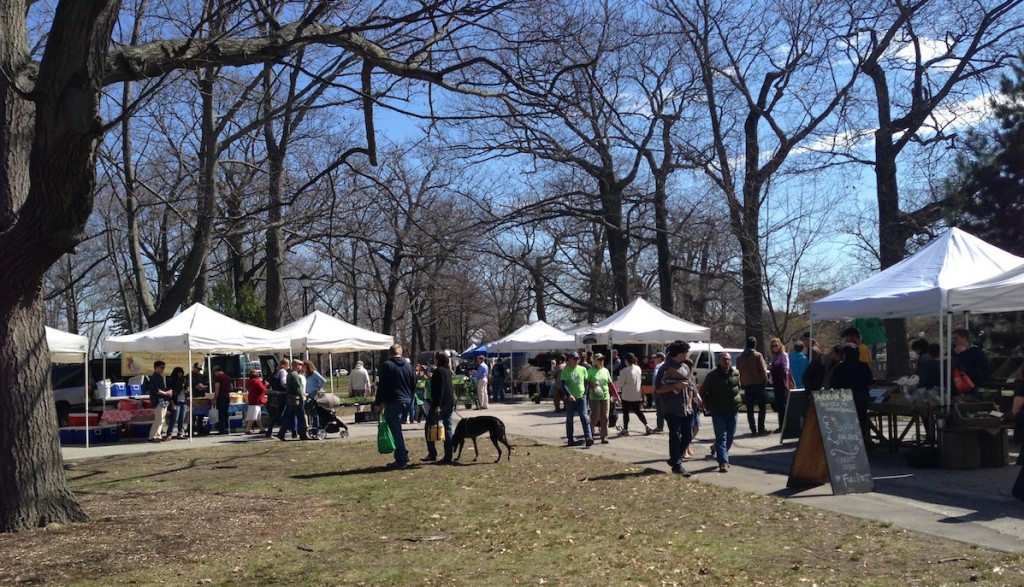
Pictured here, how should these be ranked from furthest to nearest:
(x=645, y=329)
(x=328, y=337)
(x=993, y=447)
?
(x=328, y=337) → (x=645, y=329) → (x=993, y=447)

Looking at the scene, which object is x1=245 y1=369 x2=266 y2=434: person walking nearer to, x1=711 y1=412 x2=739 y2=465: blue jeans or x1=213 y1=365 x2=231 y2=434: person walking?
x1=213 y1=365 x2=231 y2=434: person walking

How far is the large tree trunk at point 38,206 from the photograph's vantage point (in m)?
7.27

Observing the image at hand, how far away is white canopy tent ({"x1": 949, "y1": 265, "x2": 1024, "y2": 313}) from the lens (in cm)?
1166

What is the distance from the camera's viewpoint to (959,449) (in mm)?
12133

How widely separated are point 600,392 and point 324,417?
21.2 ft

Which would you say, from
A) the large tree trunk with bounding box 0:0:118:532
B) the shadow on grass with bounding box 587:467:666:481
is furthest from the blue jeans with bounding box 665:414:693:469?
the large tree trunk with bounding box 0:0:118:532

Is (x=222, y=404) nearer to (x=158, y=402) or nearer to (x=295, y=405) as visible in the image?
(x=158, y=402)

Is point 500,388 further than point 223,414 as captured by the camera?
Yes

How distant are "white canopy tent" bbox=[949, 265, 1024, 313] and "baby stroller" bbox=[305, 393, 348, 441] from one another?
1244 cm

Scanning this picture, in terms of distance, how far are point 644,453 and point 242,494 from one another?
21.8 ft

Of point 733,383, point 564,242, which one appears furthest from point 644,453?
point 564,242

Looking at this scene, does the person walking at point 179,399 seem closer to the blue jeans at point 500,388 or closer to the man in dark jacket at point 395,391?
the man in dark jacket at point 395,391

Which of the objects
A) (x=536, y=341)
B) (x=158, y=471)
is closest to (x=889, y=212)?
(x=536, y=341)

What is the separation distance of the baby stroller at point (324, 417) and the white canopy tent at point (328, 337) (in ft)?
14.1
